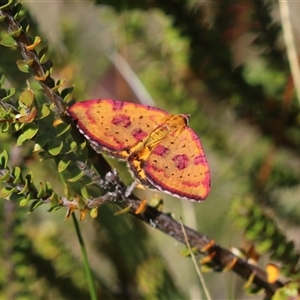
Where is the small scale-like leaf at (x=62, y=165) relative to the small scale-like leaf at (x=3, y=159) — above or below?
above

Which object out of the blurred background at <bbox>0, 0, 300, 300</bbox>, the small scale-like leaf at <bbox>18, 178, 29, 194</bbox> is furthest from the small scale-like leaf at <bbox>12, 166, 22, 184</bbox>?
the blurred background at <bbox>0, 0, 300, 300</bbox>

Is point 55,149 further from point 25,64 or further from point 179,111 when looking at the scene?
point 179,111

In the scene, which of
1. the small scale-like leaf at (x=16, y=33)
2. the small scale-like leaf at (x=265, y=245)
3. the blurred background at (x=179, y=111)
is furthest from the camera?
the blurred background at (x=179, y=111)

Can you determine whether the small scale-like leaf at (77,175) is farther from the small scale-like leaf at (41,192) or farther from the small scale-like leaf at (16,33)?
the small scale-like leaf at (16,33)

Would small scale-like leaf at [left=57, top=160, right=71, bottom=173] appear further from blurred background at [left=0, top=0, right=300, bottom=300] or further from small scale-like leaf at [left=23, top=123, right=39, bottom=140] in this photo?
blurred background at [left=0, top=0, right=300, bottom=300]

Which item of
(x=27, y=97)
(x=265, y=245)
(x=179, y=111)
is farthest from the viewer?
(x=179, y=111)

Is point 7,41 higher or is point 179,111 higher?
point 7,41

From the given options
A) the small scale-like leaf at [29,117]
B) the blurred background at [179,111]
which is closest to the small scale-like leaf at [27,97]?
the small scale-like leaf at [29,117]

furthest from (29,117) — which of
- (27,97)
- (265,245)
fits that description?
(265,245)

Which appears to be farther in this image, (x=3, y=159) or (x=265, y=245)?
(x=265, y=245)

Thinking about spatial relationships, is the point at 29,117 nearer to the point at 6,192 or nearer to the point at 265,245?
the point at 6,192


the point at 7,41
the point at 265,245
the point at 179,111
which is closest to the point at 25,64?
the point at 7,41

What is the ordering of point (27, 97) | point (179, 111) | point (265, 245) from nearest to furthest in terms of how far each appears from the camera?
point (27, 97) → point (265, 245) → point (179, 111)
